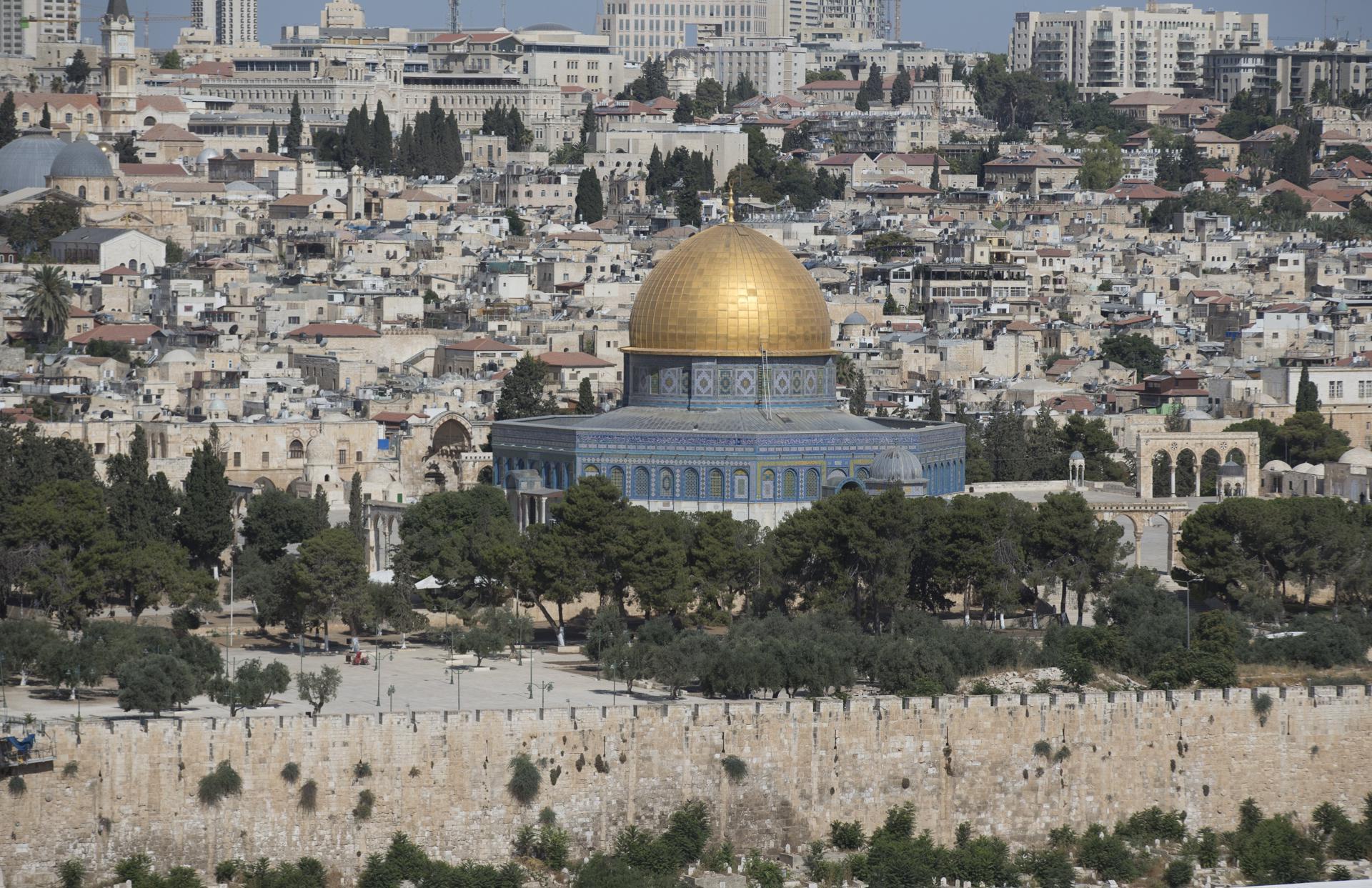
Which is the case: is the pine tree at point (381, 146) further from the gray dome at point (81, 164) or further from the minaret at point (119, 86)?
the gray dome at point (81, 164)

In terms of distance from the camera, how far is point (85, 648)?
41312 millimetres

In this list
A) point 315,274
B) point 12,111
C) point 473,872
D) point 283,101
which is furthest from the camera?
point 283,101

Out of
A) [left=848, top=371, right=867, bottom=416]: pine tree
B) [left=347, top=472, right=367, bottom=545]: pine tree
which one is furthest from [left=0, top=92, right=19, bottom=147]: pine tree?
[left=347, top=472, right=367, bottom=545]: pine tree

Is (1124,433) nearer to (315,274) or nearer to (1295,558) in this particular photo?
(1295,558)

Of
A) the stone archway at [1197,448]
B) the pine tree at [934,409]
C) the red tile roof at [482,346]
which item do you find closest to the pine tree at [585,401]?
the pine tree at [934,409]

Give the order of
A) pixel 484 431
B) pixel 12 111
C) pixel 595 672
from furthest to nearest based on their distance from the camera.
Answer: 1. pixel 12 111
2. pixel 484 431
3. pixel 595 672

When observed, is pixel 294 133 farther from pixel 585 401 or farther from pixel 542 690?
pixel 542 690

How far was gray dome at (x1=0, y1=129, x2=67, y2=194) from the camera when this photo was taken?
100 m

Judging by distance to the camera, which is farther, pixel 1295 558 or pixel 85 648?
pixel 1295 558

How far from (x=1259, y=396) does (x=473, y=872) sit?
109ft

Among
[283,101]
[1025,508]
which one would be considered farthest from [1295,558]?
[283,101]

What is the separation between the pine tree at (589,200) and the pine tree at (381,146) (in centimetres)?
836

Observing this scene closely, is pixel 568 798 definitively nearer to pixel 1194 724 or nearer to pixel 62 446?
pixel 1194 724

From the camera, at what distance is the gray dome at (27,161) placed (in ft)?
330
